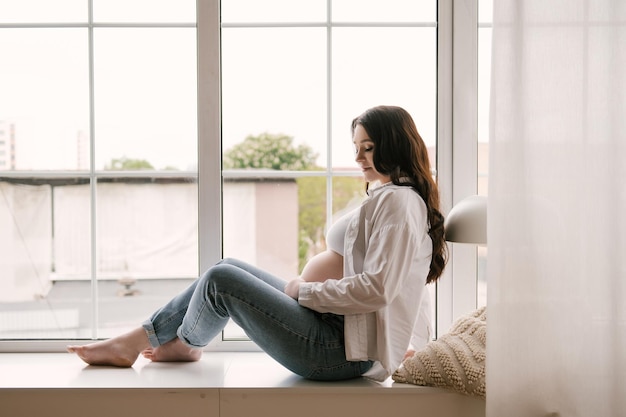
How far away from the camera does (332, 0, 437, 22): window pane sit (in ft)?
8.55

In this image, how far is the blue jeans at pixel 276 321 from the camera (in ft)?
6.90

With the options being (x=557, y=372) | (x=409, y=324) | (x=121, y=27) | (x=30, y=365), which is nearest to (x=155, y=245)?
(x=30, y=365)

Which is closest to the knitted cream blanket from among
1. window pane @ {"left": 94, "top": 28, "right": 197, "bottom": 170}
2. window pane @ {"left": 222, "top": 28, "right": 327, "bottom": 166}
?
window pane @ {"left": 222, "top": 28, "right": 327, "bottom": 166}

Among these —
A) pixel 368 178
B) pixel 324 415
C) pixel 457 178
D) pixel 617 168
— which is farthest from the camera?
pixel 457 178

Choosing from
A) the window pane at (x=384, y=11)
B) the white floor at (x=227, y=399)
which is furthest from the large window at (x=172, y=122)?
the white floor at (x=227, y=399)

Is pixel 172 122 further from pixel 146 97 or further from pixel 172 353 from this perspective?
pixel 172 353

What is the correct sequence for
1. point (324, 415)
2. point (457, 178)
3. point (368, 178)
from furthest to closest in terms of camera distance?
1. point (457, 178)
2. point (368, 178)
3. point (324, 415)

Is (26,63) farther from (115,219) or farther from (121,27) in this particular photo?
(115,219)

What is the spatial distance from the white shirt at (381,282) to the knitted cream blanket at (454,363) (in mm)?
55

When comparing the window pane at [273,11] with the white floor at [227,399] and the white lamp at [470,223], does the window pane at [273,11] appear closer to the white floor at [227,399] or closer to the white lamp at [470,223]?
the white lamp at [470,223]

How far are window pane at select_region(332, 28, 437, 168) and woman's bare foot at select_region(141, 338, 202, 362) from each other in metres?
0.92

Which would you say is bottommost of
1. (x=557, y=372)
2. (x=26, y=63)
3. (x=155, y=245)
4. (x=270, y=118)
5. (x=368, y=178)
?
(x=557, y=372)

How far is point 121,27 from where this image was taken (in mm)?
2600

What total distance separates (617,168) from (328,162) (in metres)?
1.09
